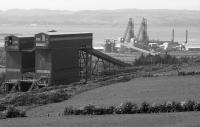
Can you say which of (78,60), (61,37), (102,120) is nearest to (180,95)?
(102,120)

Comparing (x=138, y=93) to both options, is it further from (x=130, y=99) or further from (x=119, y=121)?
(x=119, y=121)

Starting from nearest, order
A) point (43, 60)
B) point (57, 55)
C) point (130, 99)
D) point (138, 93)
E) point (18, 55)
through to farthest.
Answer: point (130, 99), point (138, 93), point (43, 60), point (57, 55), point (18, 55)

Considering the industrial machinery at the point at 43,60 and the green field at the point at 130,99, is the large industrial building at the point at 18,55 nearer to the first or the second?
the industrial machinery at the point at 43,60

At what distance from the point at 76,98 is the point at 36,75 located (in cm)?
1542

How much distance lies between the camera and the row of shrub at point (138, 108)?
18109mm

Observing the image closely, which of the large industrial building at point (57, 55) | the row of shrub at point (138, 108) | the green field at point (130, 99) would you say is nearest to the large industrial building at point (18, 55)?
the large industrial building at point (57, 55)

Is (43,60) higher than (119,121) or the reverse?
higher

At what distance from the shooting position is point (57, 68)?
4225 centimetres

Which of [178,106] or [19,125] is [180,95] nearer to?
[178,106]

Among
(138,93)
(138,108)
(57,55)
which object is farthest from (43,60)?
(138,108)

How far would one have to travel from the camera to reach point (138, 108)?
19.0 metres

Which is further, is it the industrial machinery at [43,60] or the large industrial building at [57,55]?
the industrial machinery at [43,60]

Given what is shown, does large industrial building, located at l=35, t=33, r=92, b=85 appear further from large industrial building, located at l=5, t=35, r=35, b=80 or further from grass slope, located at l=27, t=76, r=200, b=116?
grass slope, located at l=27, t=76, r=200, b=116

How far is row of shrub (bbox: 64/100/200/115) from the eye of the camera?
18.1 m
